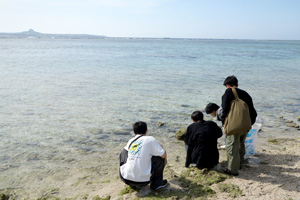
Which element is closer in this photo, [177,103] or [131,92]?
[177,103]

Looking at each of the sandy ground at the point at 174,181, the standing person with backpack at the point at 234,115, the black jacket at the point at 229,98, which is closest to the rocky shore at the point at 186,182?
the sandy ground at the point at 174,181

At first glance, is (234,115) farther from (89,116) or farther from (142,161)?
(89,116)

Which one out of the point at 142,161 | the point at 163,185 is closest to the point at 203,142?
the point at 163,185

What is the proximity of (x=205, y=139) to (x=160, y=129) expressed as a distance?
13.0 ft

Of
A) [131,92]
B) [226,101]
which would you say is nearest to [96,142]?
[226,101]

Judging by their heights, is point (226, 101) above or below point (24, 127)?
above

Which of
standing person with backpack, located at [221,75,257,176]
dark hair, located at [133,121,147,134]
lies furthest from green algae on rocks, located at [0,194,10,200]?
standing person with backpack, located at [221,75,257,176]

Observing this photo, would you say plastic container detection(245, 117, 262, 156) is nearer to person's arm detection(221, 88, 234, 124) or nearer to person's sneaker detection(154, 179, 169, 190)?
person's arm detection(221, 88, 234, 124)

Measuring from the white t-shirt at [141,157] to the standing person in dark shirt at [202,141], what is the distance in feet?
3.35

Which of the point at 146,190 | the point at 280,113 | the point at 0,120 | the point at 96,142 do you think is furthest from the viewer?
the point at 280,113

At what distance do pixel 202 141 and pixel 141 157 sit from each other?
140 cm

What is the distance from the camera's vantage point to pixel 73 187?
5.34m

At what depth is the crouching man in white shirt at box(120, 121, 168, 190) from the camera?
4305 mm

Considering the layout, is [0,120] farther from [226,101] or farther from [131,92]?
[226,101]
